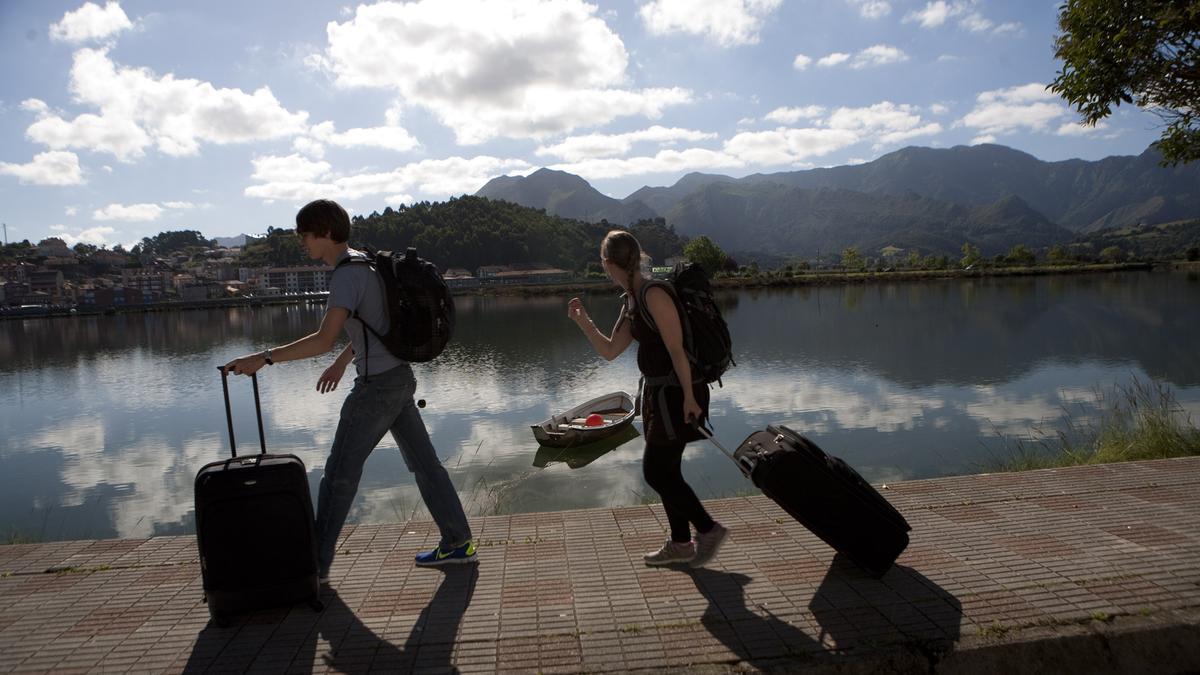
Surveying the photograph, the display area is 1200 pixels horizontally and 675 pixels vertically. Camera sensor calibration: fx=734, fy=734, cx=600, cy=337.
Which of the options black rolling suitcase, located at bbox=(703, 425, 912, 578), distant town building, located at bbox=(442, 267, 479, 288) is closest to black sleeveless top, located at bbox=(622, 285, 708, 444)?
black rolling suitcase, located at bbox=(703, 425, 912, 578)

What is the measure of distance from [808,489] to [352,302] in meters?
2.24

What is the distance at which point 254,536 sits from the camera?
3.13 metres

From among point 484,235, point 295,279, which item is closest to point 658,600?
point 484,235

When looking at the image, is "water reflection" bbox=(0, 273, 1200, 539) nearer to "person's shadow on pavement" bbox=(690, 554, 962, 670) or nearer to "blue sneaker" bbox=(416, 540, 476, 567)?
"blue sneaker" bbox=(416, 540, 476, 567)

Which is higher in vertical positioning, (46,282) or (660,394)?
(46,282)


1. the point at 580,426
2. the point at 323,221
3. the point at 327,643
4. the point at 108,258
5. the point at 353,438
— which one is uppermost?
the point at 108,258

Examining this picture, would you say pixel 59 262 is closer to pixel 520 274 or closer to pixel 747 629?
pixel 520 274

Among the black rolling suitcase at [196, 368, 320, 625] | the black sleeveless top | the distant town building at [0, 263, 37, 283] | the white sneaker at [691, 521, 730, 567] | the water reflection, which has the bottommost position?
the water reflection

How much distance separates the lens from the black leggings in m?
3.50

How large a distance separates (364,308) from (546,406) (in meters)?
14.6

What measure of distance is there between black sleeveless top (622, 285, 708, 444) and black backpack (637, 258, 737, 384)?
0.19 feet

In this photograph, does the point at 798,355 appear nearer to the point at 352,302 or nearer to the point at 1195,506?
the point at 1195,506

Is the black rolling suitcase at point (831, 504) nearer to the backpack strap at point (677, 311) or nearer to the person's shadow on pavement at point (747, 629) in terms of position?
the person's shadow on pavement at point (747, 629)

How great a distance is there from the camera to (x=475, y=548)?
12.8 feet
